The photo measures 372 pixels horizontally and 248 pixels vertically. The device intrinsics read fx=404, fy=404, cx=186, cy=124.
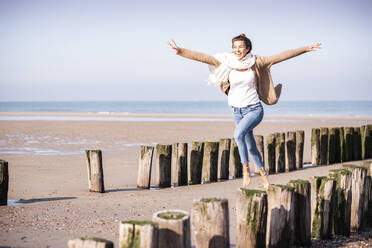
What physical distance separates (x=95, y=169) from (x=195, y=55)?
3.01 m

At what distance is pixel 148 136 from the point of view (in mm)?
18656

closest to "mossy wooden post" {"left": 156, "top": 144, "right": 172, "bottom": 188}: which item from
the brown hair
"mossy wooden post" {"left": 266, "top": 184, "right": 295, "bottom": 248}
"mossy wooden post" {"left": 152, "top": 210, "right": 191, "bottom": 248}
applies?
the brown hair

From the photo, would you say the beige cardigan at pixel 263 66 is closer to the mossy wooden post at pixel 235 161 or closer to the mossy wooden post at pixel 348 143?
the mossy wooden post at pixel 235 161

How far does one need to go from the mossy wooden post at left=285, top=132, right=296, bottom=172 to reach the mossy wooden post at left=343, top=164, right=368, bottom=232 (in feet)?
14.3

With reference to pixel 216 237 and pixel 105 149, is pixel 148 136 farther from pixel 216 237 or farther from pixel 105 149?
pixel 216 237

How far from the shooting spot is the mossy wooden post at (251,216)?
3840 millimetres

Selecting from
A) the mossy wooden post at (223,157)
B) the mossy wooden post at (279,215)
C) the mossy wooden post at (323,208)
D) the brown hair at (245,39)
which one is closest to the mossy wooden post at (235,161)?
the mossy wooden post at (223,157)

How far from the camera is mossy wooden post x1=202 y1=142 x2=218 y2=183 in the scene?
326 inches

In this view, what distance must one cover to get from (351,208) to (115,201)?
3685mm

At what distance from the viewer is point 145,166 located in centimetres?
781

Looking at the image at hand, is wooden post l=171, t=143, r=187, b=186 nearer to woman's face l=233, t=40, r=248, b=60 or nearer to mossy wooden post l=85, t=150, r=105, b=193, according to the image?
mossy wooden post l=85, t=150, r=105, b=193

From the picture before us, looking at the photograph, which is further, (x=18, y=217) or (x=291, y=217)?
(x=18, y=217)

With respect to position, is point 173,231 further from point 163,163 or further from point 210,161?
point 210,161

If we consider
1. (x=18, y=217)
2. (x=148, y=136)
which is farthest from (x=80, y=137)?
(x=18, y=217)
